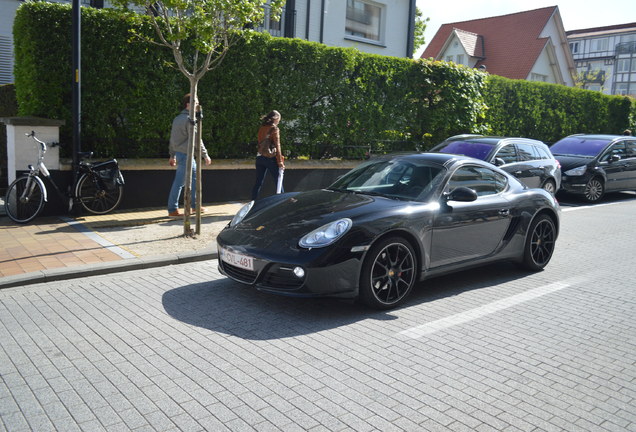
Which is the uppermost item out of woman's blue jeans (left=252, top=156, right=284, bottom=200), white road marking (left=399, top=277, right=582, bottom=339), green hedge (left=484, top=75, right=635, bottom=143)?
green hedge (left=484, top=75, right=635, bottom=143)

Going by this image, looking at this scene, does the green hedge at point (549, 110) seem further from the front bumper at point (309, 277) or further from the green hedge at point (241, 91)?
the front bumper at point (309, 277)

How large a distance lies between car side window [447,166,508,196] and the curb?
319cm

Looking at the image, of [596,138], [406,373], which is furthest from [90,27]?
[596,138]

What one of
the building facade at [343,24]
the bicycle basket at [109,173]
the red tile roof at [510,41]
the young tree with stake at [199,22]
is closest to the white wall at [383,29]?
the building facade at [343,24]

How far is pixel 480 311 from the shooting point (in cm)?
569

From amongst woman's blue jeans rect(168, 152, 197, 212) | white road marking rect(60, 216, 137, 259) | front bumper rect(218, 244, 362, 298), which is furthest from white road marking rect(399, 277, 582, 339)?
woman's blue jeans rect(168, 152, 197, 212)

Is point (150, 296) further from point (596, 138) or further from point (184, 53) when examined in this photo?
point (596, 138)

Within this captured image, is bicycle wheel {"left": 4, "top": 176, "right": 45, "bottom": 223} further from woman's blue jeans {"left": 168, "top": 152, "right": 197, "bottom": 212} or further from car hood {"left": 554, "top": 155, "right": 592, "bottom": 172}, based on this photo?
car hood {"left": 554, "top": 155, "right": 592, "bottom": 172}

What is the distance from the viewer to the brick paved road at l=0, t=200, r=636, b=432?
11.5 ft

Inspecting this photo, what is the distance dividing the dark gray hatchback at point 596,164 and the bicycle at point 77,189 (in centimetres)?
1115

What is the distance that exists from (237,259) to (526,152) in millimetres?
9143

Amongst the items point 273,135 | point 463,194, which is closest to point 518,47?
point 273,135

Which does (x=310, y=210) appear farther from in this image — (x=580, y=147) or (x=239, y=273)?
(x=580, y=147)

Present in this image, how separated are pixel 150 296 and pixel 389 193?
8.72 ft
